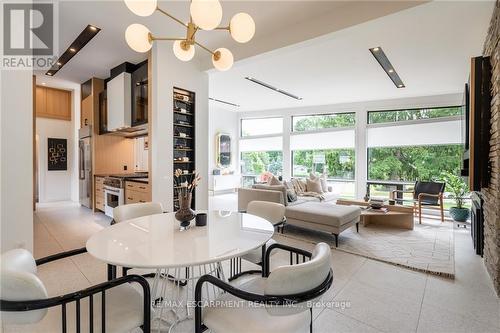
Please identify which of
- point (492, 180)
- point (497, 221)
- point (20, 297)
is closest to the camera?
point (20, 297)

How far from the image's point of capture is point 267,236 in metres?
1.56

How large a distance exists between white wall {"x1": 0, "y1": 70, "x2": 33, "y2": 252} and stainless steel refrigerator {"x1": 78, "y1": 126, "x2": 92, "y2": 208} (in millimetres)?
3345

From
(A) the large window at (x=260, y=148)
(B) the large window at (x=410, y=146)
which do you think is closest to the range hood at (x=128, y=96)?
(A) the large window at (x=260, y=148)

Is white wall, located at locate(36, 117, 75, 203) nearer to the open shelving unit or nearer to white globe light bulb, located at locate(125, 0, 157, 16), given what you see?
the open shelving unit

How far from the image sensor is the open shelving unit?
3939 mm

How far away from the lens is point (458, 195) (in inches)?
197

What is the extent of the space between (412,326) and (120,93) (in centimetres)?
516

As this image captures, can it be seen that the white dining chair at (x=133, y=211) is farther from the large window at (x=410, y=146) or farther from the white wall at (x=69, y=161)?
the large window at (x=410, y=146)

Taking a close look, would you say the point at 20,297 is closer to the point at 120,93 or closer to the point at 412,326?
the point at 412,326

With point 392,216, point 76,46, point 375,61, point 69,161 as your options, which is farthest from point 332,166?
point 69,161

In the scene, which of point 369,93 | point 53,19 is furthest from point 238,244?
point 369,93

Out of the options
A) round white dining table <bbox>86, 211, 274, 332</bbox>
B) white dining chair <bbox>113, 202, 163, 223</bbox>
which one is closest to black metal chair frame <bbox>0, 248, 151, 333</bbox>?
round white dining table <bbox>86, 211, 274, 332</bbox>

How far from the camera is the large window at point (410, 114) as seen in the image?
5.96 m

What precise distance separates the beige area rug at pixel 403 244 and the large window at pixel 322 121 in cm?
363
